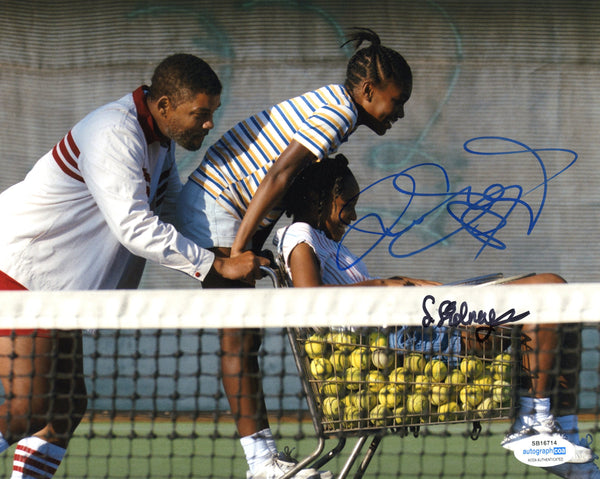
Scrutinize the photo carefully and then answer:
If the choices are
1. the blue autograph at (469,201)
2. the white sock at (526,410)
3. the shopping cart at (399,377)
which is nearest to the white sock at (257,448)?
the shopping cart at (399,377)

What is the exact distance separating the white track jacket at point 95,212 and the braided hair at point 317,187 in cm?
40

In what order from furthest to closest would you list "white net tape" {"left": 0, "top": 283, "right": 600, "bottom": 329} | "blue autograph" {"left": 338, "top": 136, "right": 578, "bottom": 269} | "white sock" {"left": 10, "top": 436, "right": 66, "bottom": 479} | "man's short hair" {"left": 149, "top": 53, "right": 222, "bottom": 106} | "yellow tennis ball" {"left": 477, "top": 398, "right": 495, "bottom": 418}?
"blue autograph" {"left": 338, "top": 136, "right": 578, "bottom": 269} < "white sock" {"left": 10, "top": 436, "right": 66, "bottom": 479} < "man's short hair" {"left": 149, "top": 53, "right": 222, "bottom": 106} < "yellow tennis ball" {"left": 477, "top": 398, "right": 495, "bottom": 418} < "white net tape" {"left": 0, "top": 283, "right": 600, "bottom": 329}

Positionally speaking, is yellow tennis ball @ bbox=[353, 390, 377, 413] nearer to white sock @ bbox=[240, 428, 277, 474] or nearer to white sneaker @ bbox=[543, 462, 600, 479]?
white sock @ bbox=[240, 428, 277, 474]

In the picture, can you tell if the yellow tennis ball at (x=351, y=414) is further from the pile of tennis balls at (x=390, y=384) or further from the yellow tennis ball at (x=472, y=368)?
the yellow tennis ball at (x=472, y=368)

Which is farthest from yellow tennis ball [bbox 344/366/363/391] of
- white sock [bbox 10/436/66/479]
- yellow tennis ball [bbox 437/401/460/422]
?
white sock [bbox 10/436/66/479]

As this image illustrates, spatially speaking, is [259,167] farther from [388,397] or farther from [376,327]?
[388,397]

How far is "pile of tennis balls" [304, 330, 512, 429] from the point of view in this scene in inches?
90.1

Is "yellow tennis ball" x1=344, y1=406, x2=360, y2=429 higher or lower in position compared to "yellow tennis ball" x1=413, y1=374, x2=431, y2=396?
lower

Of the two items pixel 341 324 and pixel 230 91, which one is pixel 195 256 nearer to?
pixel 341 324

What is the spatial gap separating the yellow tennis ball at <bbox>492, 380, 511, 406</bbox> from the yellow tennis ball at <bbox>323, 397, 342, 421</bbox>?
1.31 ft

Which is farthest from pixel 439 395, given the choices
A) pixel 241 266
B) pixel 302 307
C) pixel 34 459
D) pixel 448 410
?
pixel 34 459

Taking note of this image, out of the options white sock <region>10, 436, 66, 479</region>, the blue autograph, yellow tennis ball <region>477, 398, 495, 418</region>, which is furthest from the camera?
the blue autograph

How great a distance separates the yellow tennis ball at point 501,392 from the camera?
Answer: 7.66ft

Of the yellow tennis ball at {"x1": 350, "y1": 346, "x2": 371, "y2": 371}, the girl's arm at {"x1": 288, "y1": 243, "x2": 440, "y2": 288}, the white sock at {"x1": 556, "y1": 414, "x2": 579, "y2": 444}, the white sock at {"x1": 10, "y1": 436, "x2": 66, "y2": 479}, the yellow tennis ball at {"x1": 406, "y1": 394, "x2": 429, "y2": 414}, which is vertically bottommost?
the white sock at {"x1": 10, "y1": 436, "x2": 66, "y2": 479}
